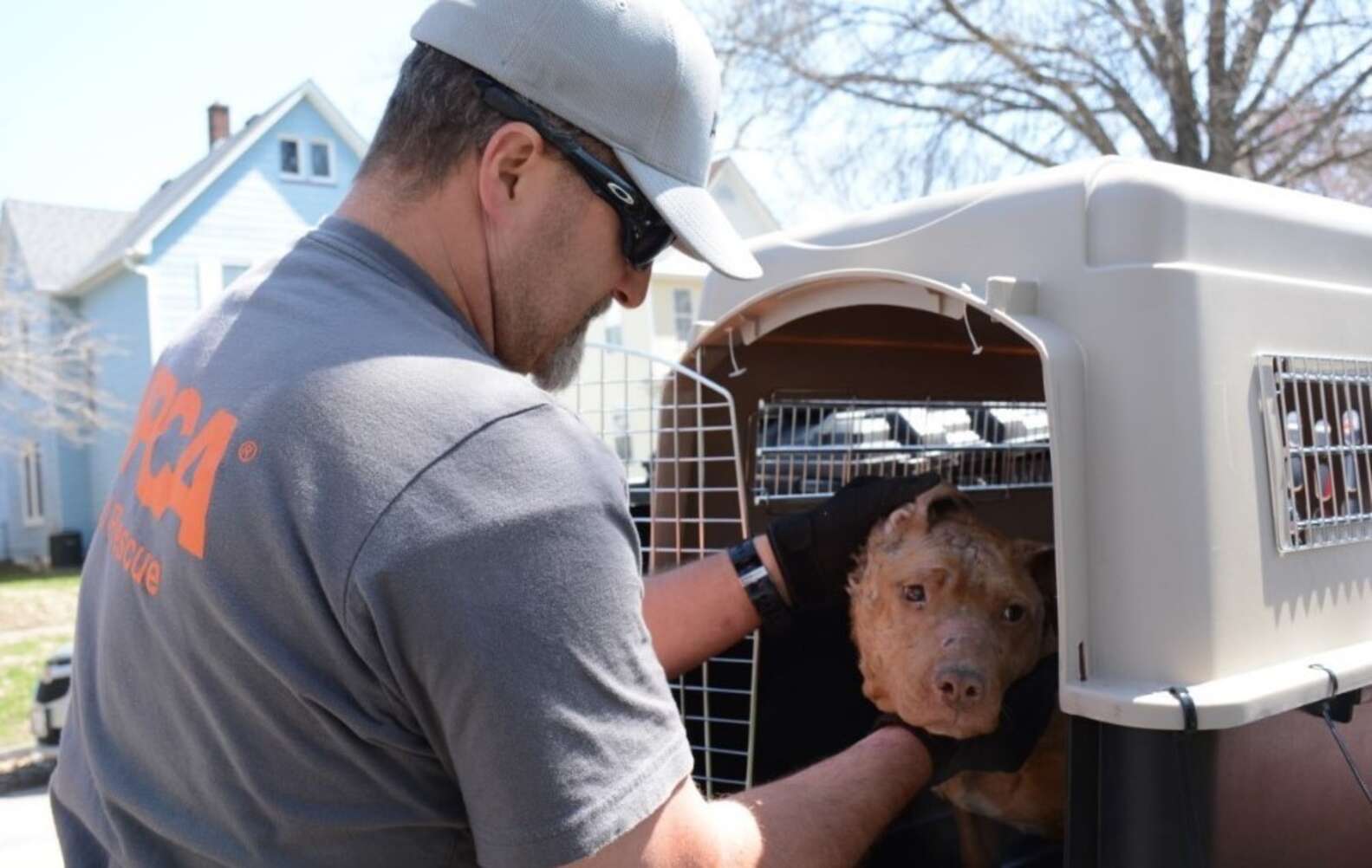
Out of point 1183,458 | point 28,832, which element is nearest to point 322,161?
point 28,832

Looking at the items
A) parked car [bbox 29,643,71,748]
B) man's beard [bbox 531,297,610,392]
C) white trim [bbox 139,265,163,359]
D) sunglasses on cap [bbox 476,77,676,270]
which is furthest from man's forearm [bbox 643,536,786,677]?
white trim [bbox 139,265,163,359]

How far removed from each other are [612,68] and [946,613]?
1.24 meters

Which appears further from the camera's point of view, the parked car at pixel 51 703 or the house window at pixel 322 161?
the house window at pixel 322 161

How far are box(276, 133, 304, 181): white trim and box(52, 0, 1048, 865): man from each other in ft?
68.5

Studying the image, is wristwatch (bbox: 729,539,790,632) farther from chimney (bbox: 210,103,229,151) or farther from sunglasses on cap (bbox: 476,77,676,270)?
chimney (bbox: 210,103,229,151)

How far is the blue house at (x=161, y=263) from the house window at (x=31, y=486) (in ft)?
0.11

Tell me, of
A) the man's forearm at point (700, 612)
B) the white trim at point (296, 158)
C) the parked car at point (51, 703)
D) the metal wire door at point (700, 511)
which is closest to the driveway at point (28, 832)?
the parked car at point (51, 703)

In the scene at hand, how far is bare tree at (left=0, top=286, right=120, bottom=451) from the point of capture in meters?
17.8

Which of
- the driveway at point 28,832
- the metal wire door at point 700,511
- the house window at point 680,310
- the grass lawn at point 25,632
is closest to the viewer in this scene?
the metal wire door at point 700,511

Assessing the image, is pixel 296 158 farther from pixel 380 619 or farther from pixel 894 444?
pixel 380 619

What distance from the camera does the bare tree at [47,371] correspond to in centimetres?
1780

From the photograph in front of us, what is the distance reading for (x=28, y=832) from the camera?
5914 mm

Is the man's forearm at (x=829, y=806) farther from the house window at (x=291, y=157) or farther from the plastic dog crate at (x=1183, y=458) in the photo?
the house window at (x=291, y=157)

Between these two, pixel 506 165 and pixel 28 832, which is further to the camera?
pixel 28 832
